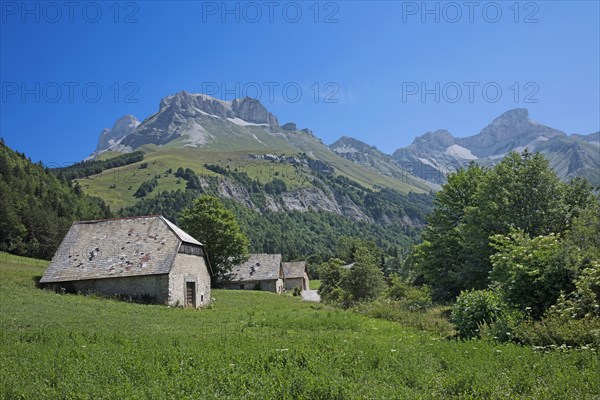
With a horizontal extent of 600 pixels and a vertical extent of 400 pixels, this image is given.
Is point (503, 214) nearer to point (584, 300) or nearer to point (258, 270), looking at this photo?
point (584, 300)

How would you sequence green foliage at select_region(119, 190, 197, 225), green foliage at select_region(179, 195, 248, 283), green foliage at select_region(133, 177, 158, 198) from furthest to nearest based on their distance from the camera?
green foliage at select_region(133, 177, 158, 198) → green foliage at select_region(119, 190, 197, 225) → green foliage at select_region(179, 195, 248, 283)

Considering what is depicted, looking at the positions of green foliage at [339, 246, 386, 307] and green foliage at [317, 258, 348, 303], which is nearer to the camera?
green foliage at [339, 246, 386, 307]

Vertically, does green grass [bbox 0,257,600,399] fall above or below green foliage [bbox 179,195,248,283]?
below

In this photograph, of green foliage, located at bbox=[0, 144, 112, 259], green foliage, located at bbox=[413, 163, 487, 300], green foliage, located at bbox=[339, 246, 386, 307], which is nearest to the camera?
green foliage, located at bbox=[413, 163, 487, 300]

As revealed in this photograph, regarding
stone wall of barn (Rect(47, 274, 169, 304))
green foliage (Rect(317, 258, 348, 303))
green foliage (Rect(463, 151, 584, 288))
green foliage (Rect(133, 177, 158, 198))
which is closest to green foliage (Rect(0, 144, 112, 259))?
stone wall of barn (Rect(47, 274, 169, 304))

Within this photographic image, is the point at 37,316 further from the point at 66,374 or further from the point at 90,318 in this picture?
the point at 66,374

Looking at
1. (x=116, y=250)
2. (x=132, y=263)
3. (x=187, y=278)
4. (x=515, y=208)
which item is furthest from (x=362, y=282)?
(x=116, y=250)

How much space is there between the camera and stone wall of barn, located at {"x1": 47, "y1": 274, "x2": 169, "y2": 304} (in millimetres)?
29141

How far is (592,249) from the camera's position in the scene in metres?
12.9

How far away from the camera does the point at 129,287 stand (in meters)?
29.5

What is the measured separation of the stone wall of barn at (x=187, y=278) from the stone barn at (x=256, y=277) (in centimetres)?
2872

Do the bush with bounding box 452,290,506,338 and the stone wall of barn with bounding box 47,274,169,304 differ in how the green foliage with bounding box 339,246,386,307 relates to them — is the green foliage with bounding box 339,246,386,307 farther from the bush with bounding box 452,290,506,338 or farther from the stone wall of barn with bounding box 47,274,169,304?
the bush with bounding box 452,290,506,338

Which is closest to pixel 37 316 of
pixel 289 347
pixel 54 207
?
pixel 289 347

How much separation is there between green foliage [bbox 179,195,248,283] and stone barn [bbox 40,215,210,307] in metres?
19.3
